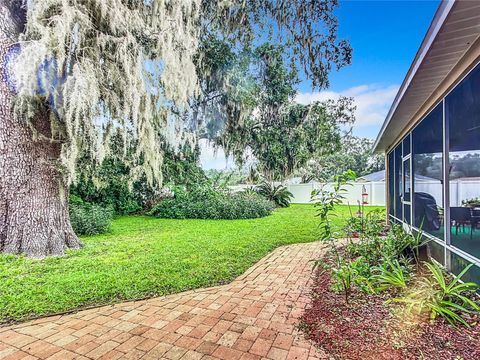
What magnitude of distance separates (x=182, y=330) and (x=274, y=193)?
10.6 m

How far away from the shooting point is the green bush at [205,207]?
8766 mm

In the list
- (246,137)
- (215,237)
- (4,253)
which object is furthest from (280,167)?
(4,253)

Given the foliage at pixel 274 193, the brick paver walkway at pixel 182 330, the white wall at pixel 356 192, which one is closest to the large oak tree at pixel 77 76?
the brick paver walkway at pixel 182 330

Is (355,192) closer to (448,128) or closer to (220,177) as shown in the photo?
(220,177)

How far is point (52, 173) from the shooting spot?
14.4ft

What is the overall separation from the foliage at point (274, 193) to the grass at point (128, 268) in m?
6.21

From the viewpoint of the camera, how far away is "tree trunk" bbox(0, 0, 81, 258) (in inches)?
159

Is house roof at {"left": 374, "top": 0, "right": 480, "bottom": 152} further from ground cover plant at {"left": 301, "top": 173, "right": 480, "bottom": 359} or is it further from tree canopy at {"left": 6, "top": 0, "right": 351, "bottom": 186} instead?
tree canopy at {"left": 6, "top": 0, "right": 351, "bottom": 186}

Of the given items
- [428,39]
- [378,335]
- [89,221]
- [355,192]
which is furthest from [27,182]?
[355,192]

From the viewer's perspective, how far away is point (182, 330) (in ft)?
7.18

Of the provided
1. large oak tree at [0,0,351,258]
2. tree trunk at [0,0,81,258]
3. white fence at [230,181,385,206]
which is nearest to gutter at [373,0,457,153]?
large oak tree at [0,0,351,258]

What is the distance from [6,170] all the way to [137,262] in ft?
8.13

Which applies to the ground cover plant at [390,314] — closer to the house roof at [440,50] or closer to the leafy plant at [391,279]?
the leafy plant at [391,279]

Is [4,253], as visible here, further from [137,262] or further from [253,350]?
[253,350]
